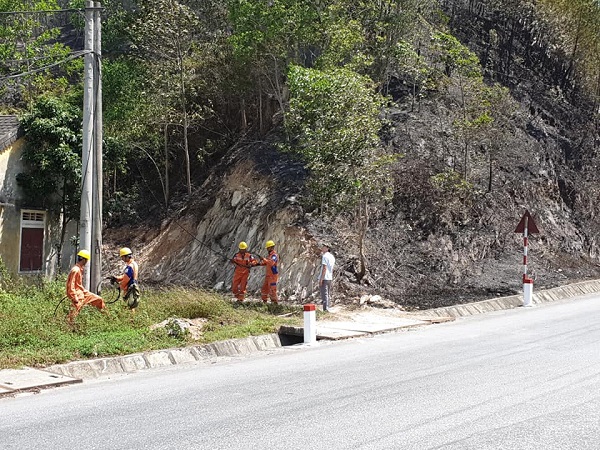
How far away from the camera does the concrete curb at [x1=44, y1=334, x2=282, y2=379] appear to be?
32.6 feet

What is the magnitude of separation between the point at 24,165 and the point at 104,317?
875cm

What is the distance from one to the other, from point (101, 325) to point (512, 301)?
12.3 metres

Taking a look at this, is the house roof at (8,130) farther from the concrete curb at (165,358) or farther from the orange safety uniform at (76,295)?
the concrete curb at (165,358)

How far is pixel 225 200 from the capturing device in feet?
83.9

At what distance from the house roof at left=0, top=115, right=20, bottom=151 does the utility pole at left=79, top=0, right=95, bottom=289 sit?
5.65 m

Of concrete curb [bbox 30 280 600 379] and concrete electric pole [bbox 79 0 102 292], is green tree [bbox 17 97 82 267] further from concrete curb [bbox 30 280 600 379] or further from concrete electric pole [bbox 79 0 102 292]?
concrete curb [bbox 30 280 600 379]

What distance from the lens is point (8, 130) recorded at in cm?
1902

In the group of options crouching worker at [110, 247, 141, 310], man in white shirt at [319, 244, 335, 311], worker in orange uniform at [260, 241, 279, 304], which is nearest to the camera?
crouching worker at [110, 247, 141, 310]

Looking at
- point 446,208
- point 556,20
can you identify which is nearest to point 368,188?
point 446,208

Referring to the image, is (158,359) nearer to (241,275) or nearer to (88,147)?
(88,147)

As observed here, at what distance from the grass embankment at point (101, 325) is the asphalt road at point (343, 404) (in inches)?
41.7

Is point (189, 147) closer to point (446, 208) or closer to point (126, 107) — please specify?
point (126, 107)

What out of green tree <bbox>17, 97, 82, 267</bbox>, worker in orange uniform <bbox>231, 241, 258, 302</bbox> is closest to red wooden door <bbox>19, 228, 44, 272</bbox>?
green tree <bbox>17, 97, 82, 267</bbox>

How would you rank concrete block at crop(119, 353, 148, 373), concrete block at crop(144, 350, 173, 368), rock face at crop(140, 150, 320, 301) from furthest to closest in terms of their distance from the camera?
rock face at crop(140, 150, 320, 301) < concrete block at crop(144, 350, 173, 368) < concrete block at crop(119, 353, 148, 373)
